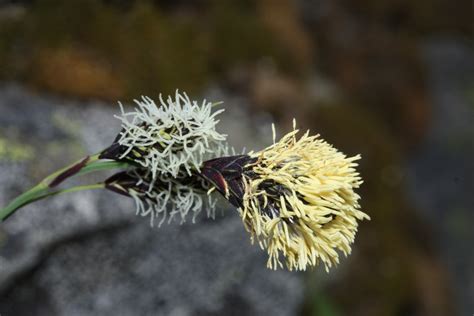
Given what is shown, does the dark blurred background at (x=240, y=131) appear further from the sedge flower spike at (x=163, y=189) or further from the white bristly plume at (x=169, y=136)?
the white bristly plume at (x=169, y=136)

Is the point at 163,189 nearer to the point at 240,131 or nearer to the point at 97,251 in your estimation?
the point at 97,251

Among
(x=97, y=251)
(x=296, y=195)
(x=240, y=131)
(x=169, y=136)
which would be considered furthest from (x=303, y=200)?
(x=240, y=131)

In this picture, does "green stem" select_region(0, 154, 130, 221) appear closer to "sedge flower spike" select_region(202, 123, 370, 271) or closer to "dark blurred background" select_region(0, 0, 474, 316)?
"sedge flower spike" select_region(202, 123, 370, 271)

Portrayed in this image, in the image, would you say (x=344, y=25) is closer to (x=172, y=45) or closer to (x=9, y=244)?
(x=172, y=45)

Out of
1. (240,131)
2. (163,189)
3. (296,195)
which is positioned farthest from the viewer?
(240,131)

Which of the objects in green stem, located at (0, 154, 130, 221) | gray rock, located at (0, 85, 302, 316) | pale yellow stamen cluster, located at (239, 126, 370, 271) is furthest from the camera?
gray rock, located at (0, 85, 302, 316)

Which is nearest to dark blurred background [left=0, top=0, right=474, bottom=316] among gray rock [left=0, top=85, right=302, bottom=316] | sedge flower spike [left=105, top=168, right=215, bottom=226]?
gray rock [left=0, top=85, right=302, bottom=316]
